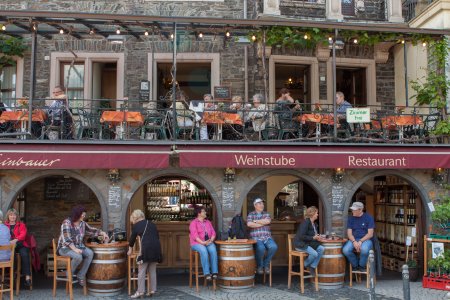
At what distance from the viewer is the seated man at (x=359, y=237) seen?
34.9ft

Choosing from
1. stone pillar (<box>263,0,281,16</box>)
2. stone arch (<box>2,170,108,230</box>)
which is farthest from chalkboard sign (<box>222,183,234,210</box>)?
stone pillar (<box>263,0,281,16</box>)

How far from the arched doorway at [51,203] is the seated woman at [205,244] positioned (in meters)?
4.34

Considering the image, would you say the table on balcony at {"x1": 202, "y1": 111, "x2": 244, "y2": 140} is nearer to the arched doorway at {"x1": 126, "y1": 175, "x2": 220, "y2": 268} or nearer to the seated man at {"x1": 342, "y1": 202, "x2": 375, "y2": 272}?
the arched doorway at {"x1": 126, "y1": 175, "x2": 220, "y2": 268}

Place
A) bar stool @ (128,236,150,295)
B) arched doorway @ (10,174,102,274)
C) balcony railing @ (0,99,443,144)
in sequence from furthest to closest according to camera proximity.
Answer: arched doorway @ (10,174,102,274) < balcony railing @ (0,99,443,144) < bar stool @ (128,236,150,295)

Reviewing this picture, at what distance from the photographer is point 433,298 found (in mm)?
9609

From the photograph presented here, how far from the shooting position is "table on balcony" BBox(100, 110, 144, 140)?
10945 mm

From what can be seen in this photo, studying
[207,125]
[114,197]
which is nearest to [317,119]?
[207,125]

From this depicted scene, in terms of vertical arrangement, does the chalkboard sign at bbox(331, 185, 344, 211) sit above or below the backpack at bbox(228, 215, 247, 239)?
above

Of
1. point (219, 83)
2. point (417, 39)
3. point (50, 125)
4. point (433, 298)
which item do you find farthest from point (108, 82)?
point (433, 298)

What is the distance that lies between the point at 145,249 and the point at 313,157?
3896 millimetres

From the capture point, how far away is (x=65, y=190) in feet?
45.6

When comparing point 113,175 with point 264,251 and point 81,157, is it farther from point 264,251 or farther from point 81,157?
point 264,251

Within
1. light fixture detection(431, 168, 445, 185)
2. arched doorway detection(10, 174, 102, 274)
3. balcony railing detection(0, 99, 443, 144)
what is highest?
balcony railing detection(0, 99, 443, 144)

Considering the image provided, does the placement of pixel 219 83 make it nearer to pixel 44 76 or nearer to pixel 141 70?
pixel 141 70
